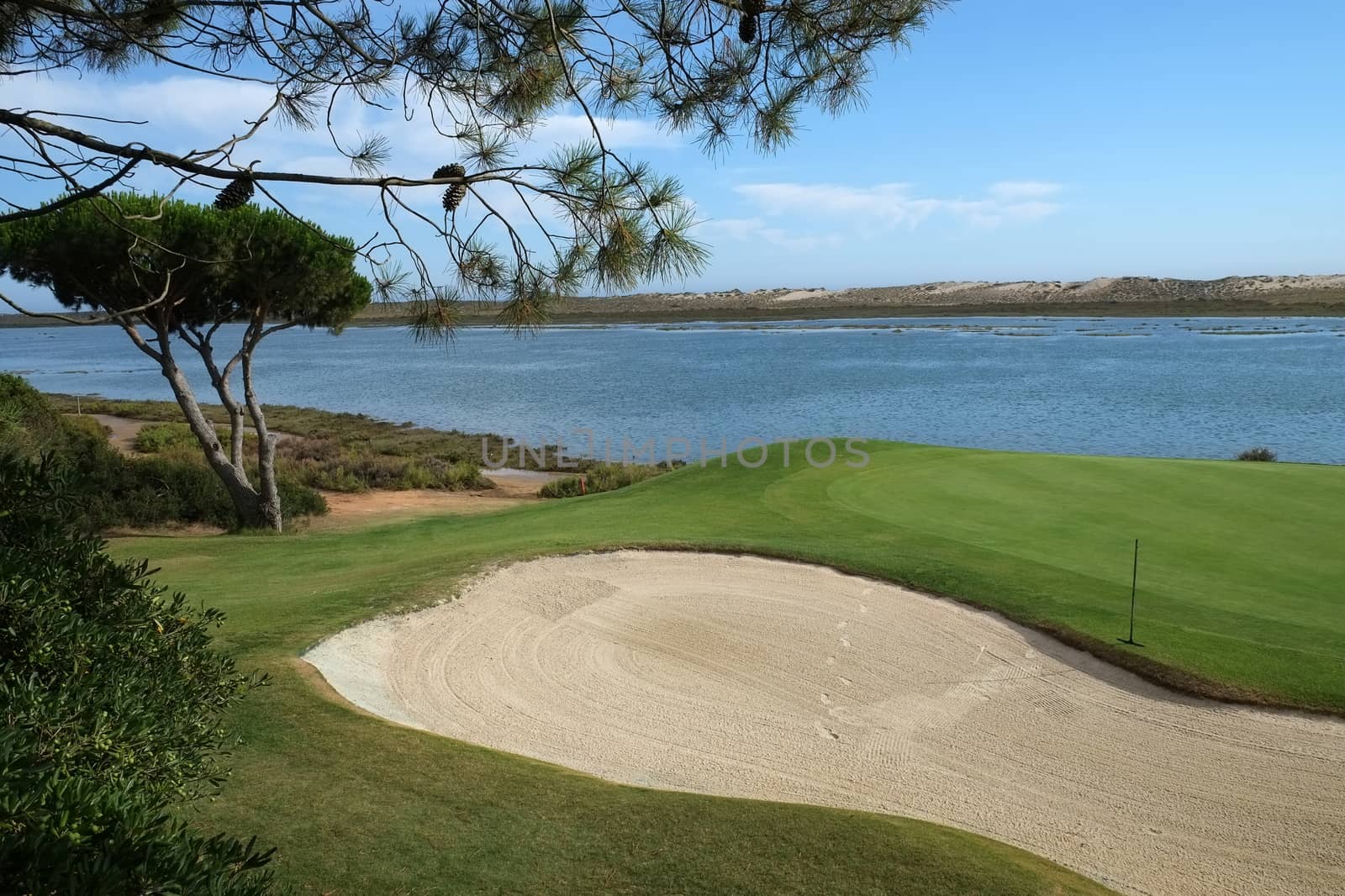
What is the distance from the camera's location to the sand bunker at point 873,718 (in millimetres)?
5645

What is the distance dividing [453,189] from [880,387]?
51.0 meters

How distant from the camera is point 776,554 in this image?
1071cm

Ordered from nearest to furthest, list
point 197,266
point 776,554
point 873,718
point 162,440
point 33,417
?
point 873,718 → point 776,554 → point 197,266 → point 33,417 → point 162,440

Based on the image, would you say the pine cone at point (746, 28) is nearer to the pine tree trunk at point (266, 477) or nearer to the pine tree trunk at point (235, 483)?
the pine tree trunk at point (266, 477)

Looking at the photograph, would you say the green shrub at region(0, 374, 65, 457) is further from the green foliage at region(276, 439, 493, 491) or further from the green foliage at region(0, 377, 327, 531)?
the green foliage at region(276, 439, 493, 491)

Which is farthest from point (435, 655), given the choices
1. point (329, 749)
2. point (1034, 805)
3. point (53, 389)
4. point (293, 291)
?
point (53, 389)

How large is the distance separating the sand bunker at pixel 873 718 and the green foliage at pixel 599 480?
13.5 m

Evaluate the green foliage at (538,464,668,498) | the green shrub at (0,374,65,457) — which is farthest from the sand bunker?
the green foliage at (538,464,668,498)

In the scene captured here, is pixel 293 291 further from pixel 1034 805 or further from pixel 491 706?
pixel 1034 805

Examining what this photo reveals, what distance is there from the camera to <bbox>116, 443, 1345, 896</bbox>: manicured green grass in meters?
4.29

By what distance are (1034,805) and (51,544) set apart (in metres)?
5.43

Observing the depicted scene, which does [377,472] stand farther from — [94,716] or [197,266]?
[94,716]

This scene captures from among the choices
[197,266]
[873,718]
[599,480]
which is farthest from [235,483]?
[873,718]

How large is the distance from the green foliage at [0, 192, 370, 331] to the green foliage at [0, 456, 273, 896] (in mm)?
11137
